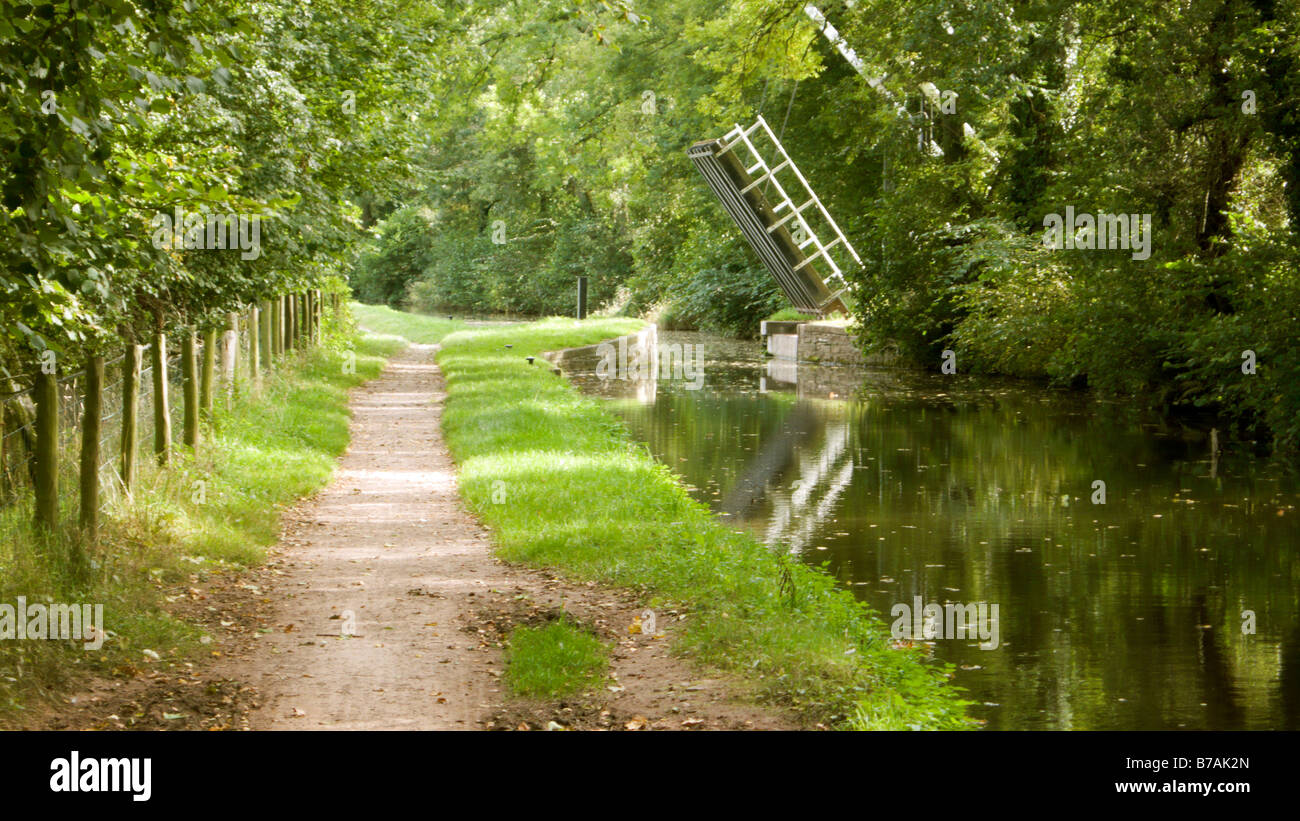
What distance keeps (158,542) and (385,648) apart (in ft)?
8.55

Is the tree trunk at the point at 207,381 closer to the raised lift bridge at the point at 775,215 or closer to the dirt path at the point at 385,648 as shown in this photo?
the dirt path at the point at 385,648

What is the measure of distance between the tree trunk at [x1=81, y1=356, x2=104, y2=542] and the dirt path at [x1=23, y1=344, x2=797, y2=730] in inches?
29.8

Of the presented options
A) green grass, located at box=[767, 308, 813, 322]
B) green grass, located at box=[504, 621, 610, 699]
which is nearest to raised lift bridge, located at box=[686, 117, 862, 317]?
green grass, located at box=[767, 308, 813, 322]

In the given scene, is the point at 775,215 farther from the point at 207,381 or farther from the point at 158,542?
the point at 158,542

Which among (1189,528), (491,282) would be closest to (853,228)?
(1189,528)

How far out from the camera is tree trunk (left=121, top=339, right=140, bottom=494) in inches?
387

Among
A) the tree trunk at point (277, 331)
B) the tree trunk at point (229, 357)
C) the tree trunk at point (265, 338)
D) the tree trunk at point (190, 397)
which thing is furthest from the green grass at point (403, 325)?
the tree trunk at point (190, 397)

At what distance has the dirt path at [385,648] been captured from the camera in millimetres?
6516

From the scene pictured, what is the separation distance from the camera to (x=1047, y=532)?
40.1ft

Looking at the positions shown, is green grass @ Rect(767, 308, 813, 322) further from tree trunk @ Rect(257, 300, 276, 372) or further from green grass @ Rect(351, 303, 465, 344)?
tree trunk @ Rect(257, 300, 276, 372)

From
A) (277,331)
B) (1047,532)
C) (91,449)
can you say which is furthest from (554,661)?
(277,331)

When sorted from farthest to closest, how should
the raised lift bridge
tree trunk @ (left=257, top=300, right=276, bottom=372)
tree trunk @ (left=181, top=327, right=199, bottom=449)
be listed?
1. the raised lift bridge
2. tree trunk @ (left=257, top=300, right=276, bottom=372)
3. tree trunk @ (left=181, top=327, right=199, bottom=449)

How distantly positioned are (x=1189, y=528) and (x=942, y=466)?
13.9ft
